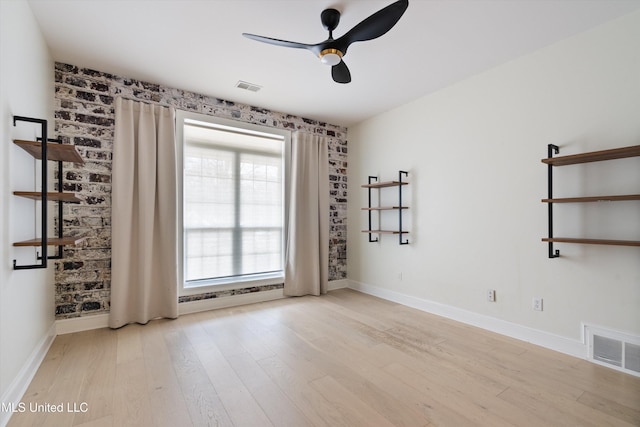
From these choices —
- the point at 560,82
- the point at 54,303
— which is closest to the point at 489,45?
the point at 560,82

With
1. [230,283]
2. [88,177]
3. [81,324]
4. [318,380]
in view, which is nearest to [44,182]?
[88,177]

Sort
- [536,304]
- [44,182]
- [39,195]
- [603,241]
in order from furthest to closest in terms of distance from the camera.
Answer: [536,304], [603,241], [39,195], [44,182]

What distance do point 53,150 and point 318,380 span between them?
8.50 feet

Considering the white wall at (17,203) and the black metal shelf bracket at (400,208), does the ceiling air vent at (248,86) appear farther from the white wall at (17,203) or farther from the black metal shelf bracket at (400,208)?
the black metal shelf bracket at (400,208)

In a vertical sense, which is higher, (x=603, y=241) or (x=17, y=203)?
(x=17, y=203)

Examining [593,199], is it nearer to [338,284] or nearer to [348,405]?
[348,405]

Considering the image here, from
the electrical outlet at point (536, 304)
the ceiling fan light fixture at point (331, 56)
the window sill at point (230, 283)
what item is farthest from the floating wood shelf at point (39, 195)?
the electrical outlet at point (536, 304)

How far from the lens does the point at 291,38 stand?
257 centimetres

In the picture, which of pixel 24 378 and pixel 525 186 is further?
pixel 525 186

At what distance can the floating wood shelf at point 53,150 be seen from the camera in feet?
6.12

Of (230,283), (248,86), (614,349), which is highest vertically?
(248,86)

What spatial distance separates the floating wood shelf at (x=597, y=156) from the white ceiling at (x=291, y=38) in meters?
1.07

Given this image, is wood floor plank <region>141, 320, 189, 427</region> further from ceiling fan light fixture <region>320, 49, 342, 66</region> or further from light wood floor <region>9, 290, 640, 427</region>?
ceiling fan light fixture <region>320, 49, 342, 66</region>

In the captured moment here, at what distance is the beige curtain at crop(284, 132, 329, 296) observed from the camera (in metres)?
4.36
